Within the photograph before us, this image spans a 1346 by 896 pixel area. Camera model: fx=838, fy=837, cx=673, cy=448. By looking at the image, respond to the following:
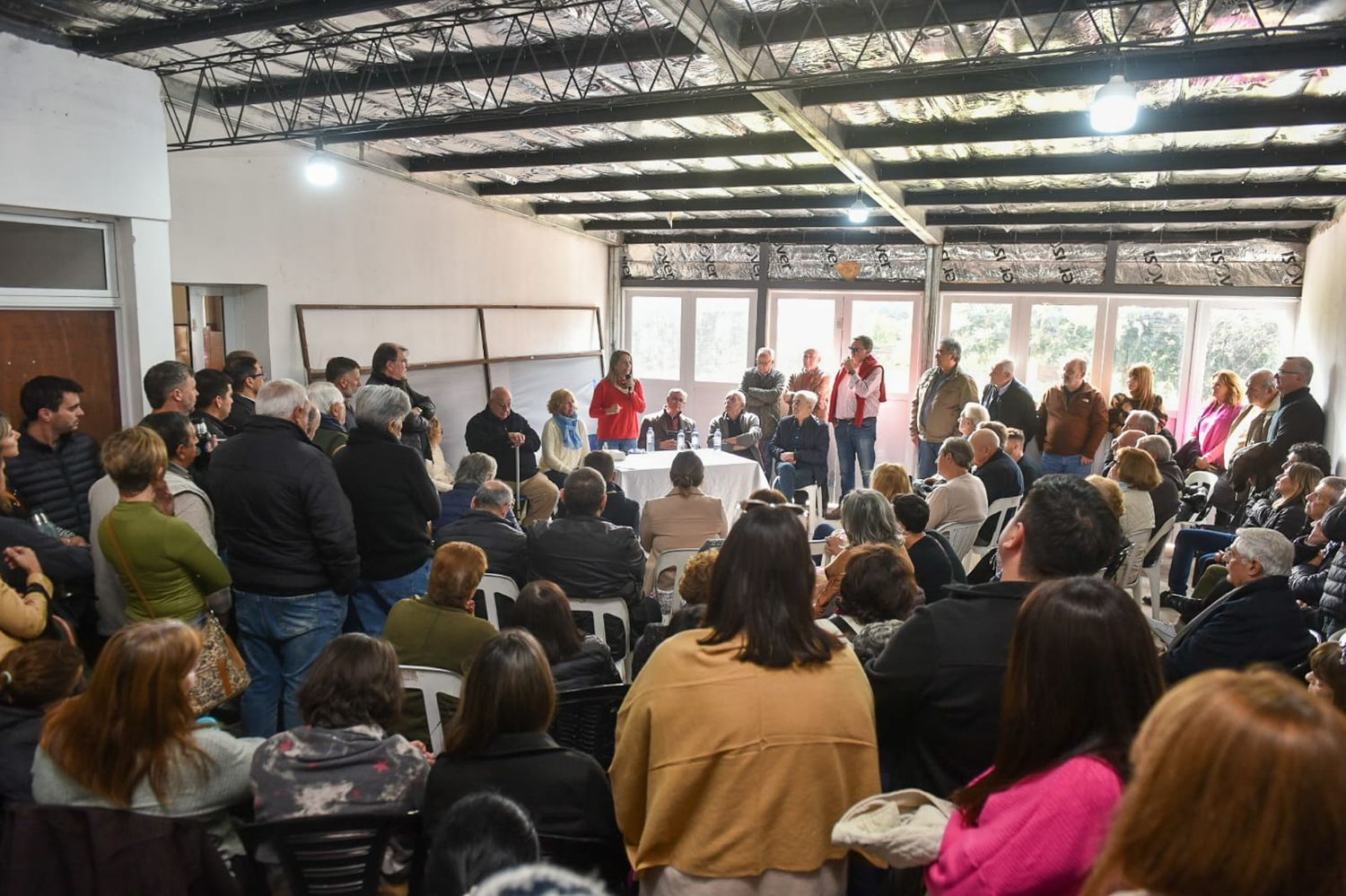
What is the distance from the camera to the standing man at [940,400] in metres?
7.26

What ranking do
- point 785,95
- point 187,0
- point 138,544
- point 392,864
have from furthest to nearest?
point 785,95 → point 187,0 → point 138,544 → point 392,864

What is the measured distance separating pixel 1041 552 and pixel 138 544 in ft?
8.26

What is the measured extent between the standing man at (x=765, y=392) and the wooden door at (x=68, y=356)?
505 centimetres

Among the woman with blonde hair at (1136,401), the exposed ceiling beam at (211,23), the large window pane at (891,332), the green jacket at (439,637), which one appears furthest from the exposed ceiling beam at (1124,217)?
the green jacket at (439,637)

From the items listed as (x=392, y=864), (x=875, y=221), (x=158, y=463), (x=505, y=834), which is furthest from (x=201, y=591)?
(x=875, y=221)

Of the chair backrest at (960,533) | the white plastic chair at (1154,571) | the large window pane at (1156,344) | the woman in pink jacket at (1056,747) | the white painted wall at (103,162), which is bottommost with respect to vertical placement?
the white plastic chair at (1154,571)

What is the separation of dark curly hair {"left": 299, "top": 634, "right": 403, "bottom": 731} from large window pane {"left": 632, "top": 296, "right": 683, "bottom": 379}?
8.81 meters

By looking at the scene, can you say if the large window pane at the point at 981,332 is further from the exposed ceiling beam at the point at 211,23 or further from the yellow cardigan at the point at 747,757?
the yellow cardigan at the point at 747,757

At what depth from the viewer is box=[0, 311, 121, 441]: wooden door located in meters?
4.16

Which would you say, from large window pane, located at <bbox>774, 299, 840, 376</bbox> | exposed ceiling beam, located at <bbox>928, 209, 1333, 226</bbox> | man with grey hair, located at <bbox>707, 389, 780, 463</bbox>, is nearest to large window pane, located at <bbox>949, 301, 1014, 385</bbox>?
exposed ceiling beam, located at <bbox>928, 209, 1333, 226</bbox>

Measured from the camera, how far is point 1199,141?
17.9 ft

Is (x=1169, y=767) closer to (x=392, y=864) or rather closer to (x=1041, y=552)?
(x=1041, y=552)

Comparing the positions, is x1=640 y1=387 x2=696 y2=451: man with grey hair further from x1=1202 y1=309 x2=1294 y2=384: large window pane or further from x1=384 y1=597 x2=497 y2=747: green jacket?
x1=1202 y1=309 x2=1294 y2=384: large window pane

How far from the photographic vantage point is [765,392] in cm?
804
